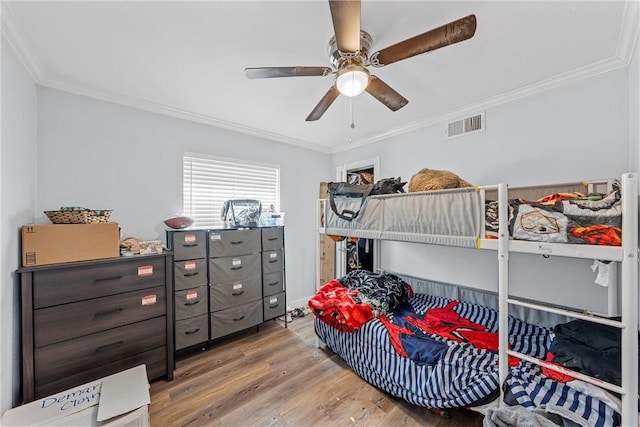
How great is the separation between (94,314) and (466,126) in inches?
142

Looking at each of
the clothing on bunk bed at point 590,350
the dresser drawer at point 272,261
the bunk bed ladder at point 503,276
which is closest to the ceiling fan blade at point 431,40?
the bunk bed ladder at point 503,276

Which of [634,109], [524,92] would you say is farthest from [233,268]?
[634,109]

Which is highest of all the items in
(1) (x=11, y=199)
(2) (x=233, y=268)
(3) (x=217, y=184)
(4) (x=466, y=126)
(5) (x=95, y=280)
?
(4) (x=466, y=126)

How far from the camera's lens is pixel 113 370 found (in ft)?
6.12

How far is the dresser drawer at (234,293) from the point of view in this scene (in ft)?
8.48

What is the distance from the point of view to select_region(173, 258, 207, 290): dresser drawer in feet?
7.77

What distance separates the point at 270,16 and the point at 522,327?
2926mm

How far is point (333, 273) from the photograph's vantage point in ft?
12.7

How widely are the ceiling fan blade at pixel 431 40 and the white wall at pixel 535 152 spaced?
155cm

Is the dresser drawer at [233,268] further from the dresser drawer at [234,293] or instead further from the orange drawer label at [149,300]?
the orange drawer label at [149,300]

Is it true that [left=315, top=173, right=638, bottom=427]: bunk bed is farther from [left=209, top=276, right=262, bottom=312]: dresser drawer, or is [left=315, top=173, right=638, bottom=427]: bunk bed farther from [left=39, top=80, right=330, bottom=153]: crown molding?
[left=39, top=80, right=330, bottom=153]: crown molding

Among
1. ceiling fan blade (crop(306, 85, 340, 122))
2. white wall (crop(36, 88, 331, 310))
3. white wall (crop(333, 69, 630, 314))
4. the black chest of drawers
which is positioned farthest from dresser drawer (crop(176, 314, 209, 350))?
white wall (crop(333, 69, 630, 314))

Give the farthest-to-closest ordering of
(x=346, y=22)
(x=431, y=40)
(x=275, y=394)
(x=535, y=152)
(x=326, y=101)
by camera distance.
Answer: (x=535, y=152) → (x=275, y=394) → (x=326, y=101) → (x=431, y=40) → (x=346, y=22)

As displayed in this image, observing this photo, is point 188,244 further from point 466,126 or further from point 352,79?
point 466,126
